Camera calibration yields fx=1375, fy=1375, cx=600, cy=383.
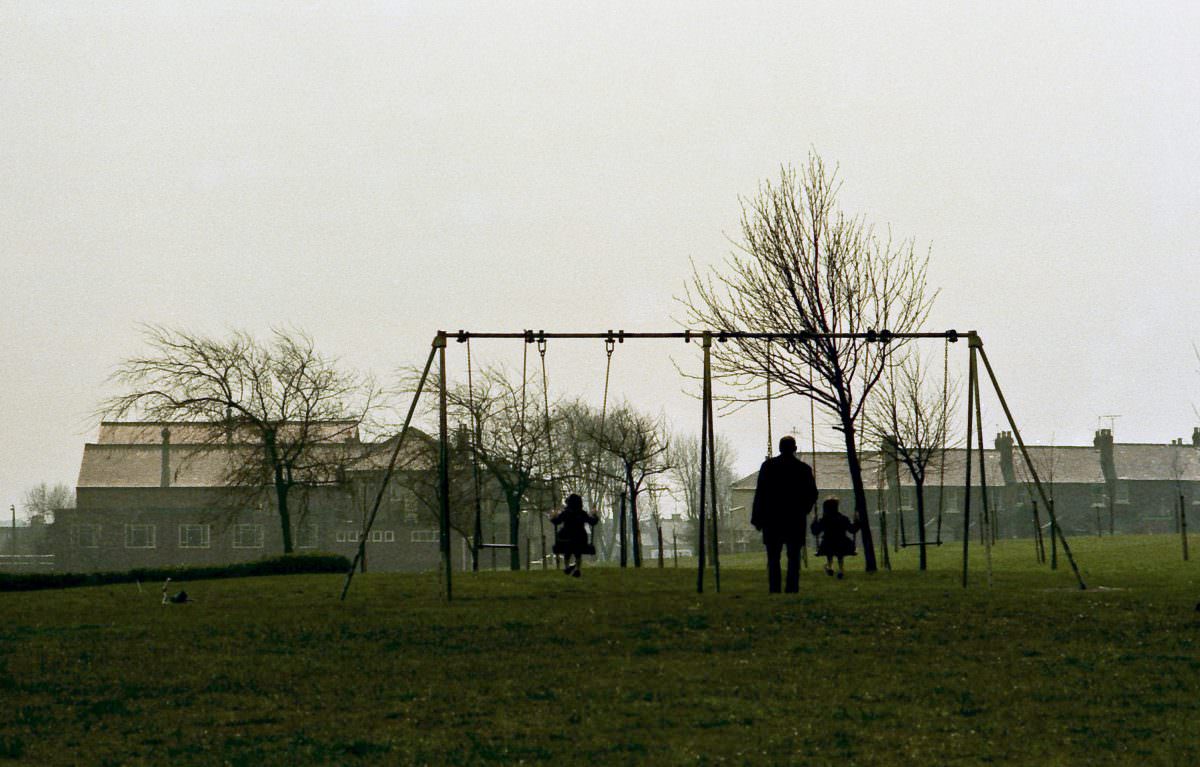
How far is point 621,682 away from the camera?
33.4 ft

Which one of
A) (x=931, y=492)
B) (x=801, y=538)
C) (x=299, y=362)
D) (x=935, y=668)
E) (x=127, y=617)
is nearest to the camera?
(x=935, y=668)

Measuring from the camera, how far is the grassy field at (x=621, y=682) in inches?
308

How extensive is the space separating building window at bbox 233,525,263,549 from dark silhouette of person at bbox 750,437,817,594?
75918 mm

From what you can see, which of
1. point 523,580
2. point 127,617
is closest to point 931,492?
point 523,580

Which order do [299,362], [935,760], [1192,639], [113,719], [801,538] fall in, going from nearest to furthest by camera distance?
[935,760] → [113,719] → [1192,639] → [801,538] → [299,362]

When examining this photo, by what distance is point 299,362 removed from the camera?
170ft

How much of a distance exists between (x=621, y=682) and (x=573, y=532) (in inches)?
568

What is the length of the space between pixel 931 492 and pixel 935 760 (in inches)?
3879

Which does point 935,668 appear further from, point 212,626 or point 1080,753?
point 212,626

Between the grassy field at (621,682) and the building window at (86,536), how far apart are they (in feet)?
255

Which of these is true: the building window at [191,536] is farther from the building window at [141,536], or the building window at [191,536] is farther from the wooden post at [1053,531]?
the wooden post at [1053,531]

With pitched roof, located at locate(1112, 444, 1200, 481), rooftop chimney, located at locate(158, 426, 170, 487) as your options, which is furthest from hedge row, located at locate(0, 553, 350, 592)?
pitched roof, located at locate(1112, 444, 1200, 481)

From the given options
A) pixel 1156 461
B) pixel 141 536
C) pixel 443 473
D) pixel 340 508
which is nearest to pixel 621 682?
pixel 443 473

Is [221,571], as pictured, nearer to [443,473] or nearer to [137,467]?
[443,473]
